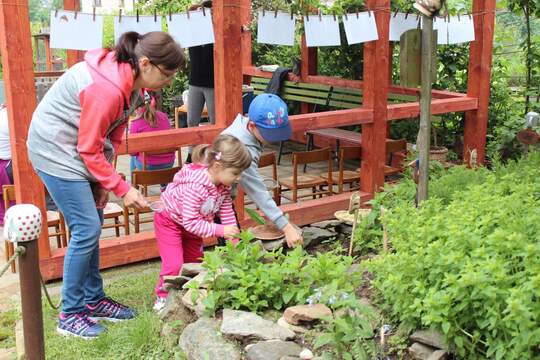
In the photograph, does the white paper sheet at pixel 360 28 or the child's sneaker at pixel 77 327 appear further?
the white paper sheet at pixel 360 28

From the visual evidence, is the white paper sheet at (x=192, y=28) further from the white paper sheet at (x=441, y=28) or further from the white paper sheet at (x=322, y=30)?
the white paper sheet at (x=441, y=28)

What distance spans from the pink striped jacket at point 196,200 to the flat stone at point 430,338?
4.09ft

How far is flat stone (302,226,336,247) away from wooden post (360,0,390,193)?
1354mm

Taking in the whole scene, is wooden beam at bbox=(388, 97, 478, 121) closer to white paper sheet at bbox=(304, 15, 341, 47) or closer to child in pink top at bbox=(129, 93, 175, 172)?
white paper sheet at bbox=(304, 15, 341, 47)

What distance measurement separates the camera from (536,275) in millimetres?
2197

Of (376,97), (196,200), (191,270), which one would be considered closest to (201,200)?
(196,200)

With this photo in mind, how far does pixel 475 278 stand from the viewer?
7.13 ft

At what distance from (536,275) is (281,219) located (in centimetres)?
165

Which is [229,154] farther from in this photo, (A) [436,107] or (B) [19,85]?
(A) [436,107]

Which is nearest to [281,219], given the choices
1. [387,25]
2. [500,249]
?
[500,249]

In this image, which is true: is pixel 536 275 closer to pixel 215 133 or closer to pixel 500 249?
pixel 500 249

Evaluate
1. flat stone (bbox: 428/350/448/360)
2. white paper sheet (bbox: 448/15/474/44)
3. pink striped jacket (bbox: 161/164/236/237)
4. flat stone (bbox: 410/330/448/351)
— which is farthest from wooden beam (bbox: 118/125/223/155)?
white paper sheet (bbox: 448/15/474/44)

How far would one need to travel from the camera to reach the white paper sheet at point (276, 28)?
4.88 meters

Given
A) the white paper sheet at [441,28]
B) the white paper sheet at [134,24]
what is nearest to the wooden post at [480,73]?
the white paper sheet at [441,28]
